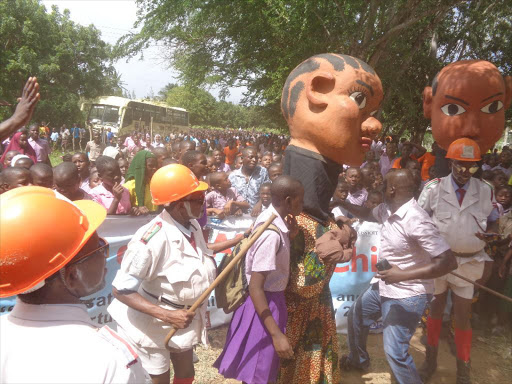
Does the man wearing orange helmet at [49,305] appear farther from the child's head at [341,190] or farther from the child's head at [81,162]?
the child's head at [81,162]

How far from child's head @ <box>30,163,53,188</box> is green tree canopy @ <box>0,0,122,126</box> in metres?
22.3

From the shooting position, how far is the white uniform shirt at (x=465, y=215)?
3.50m

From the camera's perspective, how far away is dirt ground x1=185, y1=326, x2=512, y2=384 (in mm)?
3822

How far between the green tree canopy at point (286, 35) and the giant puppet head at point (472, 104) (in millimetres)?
5286

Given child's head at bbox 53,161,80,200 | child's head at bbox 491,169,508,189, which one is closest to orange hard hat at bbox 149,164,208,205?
child's head at bbox 53,161,80,200

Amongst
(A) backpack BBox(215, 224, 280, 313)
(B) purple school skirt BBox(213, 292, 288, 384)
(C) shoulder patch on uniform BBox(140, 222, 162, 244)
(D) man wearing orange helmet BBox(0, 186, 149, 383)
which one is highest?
(D) man wearing orange helmet BBox(0, 186, 149, 383)

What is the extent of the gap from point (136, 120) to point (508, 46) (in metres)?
21.7

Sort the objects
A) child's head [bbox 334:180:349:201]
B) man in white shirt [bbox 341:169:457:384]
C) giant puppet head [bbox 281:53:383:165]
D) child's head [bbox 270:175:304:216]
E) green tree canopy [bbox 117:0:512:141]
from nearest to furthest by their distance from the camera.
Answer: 1. child's head [bbox 270:175:304:216]
2. man in white shirt [bbox 341:169:457:384]
3. giant puppet head [bbox 281:53:383:165]
4. child's head [bbox 334:180:349:201]
5. green tree canopy [bbox 117:0:512:141]

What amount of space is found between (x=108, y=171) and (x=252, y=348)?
281 cm

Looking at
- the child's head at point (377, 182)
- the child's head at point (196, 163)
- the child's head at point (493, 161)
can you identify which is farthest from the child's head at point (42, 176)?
the child's head at point (493, 161)

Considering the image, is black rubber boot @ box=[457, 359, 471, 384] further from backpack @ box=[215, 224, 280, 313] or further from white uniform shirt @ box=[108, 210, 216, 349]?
white uniform shirt @ box=[108, 210, 216, 349]

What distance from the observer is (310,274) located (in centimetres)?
266

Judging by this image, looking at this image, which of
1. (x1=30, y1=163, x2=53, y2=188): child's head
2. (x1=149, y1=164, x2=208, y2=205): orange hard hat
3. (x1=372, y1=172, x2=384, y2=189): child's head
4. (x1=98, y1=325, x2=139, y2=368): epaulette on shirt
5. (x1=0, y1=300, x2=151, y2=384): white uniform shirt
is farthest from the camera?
(x1=372, y1=172, x2=384, y2=189): child's head

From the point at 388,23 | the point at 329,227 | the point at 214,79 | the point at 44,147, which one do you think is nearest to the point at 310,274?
the point at 329,227
